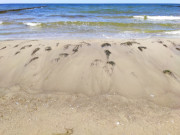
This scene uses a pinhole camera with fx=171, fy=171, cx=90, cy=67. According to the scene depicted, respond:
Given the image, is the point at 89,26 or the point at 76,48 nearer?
the point at 76,48

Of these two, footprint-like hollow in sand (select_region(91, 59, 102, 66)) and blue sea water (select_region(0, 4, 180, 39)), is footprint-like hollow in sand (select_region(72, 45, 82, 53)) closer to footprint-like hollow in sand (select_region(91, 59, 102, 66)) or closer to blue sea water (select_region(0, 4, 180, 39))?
footprint-like hollow in sand (select_region(91, 59, 102, 66))

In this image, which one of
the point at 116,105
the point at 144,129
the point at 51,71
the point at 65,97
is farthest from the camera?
the point at 51,71

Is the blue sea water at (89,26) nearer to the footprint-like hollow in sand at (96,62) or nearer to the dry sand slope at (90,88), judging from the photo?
the dry sand slope at (90,88)

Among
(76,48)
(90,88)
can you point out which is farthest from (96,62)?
(76,48)

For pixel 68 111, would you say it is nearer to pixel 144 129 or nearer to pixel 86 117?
pixel 86 117

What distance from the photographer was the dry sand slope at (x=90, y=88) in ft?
8.55

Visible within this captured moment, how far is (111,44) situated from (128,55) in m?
0.83

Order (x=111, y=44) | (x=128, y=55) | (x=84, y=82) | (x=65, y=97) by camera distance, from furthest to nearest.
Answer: (x=111, y=44)
(x=128, y=55)
(x=84, y=82)
(x=65, y=97)

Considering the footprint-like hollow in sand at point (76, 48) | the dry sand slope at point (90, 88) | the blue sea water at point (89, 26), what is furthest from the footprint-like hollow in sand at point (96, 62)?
the blue sea water at point (89, 26)

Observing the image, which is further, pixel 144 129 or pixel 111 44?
pixel 111 44

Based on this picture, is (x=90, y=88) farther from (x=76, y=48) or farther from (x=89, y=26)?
(x=89, y=26)

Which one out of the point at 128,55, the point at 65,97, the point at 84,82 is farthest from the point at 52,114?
the point at 128,55

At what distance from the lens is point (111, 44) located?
5.06 meters

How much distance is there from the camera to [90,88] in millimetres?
3541
